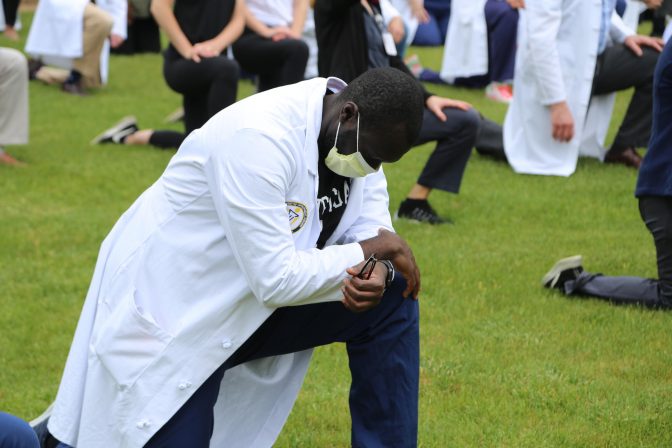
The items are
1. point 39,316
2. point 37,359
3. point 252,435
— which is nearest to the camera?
point 252,435

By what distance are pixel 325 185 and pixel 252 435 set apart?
886 mm

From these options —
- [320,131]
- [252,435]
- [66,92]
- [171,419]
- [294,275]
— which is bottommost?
[66,92]

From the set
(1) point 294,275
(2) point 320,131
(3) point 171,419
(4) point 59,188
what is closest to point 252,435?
(3) point 171,419

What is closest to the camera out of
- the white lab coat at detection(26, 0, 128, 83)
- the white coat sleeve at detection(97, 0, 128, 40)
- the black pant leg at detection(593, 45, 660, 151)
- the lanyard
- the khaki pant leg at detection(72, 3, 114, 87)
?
the lanyard

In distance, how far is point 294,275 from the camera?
3070mm

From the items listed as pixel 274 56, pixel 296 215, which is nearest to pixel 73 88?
pixel 274 56

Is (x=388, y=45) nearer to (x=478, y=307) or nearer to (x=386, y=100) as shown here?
(x=478, y=307)

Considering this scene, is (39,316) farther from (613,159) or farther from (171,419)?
(613,159)

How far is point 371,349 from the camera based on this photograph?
136 inches

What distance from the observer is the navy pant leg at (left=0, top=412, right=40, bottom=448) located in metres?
2.89

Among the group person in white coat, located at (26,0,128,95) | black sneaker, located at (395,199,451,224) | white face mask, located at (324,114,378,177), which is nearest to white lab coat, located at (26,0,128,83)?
person in white coat, located at (26,0,128,95)

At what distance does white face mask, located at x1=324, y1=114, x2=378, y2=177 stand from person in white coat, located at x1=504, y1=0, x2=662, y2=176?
5188mm

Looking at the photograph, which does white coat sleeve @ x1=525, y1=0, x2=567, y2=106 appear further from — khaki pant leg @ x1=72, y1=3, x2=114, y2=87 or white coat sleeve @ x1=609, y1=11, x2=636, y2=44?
khaki pant leg @ x1=72, y1=3, x2=114, y2=87

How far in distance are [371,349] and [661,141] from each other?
2.44m
